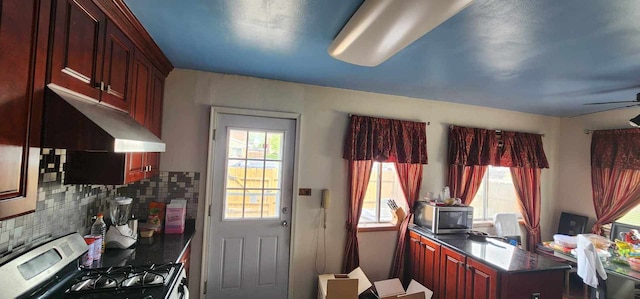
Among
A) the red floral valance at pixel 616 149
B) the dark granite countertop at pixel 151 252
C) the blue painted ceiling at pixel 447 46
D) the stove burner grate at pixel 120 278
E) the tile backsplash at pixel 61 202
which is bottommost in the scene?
the dark granite countertop at pixel 151 252

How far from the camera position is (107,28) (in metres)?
1.45

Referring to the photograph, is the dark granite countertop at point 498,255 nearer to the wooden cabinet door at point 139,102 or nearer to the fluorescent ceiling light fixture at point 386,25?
the fluorescent ceiling light fixture at point 386,25

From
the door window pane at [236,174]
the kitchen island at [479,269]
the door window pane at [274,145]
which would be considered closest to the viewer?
the kitchen island at [479,269]

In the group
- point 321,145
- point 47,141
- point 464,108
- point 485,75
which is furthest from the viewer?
point 464,108

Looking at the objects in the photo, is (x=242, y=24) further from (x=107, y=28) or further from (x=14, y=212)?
(x=14, y=212)

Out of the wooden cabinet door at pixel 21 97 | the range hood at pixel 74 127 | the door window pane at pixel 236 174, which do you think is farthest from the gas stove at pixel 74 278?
the door window pane at pixel 236 174

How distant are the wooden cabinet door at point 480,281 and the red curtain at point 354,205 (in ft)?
3.56

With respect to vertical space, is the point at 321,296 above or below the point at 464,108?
below

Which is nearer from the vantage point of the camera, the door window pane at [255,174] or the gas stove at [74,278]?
the gas stove at [74,278]

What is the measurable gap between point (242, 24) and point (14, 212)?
51.9 inches

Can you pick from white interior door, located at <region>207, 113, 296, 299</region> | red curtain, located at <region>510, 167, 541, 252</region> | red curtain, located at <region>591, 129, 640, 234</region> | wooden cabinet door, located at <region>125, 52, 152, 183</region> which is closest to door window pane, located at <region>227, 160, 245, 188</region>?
white interior door, located at <region>207, 113, 296, 299</region>

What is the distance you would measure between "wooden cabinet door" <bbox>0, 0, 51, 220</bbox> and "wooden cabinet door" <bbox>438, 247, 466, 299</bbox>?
9.48 feet

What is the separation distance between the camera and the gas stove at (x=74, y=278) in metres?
1.16

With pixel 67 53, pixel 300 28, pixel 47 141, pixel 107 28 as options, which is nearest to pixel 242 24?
pixel 300 28
